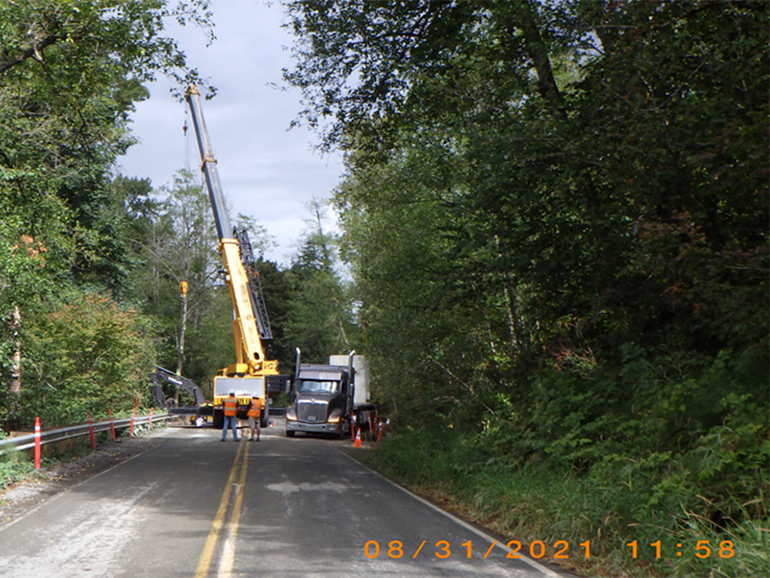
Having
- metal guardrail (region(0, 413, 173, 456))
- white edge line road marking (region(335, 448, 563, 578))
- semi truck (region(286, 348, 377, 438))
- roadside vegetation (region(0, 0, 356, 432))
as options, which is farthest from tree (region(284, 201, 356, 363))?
white edge line road marking (region(335, 448, 563, 578))

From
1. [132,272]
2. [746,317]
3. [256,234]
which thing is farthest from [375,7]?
[256,234]

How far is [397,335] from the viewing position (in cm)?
1814

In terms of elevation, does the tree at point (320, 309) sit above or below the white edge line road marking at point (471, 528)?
above

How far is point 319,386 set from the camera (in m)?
31.0

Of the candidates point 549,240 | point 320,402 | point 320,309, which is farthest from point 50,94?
point 320,309

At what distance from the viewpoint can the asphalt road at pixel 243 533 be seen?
260 inches

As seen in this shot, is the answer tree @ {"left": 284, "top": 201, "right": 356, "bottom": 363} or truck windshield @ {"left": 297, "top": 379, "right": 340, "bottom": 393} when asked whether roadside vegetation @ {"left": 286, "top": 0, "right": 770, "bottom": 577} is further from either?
tree @ {"left": 284, "top": 201, "right": 356, "bottom": 363}

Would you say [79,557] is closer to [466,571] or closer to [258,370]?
[466,571]

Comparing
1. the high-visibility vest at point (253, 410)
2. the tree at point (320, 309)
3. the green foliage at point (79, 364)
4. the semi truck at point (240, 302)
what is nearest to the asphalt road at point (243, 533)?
the green foliage at point (79, 364)

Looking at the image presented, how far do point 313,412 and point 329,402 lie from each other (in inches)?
31.2

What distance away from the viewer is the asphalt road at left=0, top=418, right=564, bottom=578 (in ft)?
21.7

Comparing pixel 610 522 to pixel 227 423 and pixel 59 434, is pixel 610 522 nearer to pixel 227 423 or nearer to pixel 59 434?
pixel 59 434

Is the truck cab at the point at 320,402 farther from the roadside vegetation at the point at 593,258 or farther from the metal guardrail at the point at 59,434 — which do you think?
the roadside vegetation at the point at 593,258

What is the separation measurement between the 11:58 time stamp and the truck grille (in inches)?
863
